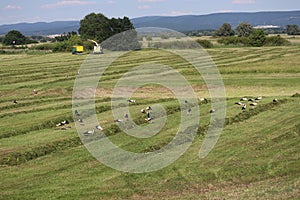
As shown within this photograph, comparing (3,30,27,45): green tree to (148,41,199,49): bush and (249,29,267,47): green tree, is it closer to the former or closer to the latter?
(148,41,199,49): bush

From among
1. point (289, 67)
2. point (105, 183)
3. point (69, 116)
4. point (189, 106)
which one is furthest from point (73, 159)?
point (289, 67)

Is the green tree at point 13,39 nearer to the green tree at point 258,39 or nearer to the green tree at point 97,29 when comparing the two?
the green tree at point 97,29

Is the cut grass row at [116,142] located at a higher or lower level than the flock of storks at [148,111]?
lower

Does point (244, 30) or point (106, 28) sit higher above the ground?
point (106, 28)

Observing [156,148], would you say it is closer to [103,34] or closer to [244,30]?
[103,34]

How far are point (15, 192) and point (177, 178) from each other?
7.16m

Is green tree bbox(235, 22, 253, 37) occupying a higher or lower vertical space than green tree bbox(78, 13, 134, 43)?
lower

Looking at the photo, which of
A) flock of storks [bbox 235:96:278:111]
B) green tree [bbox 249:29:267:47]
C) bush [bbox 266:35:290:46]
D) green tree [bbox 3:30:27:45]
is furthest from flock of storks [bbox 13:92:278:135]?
green tree [bbox 3:30:27:45]

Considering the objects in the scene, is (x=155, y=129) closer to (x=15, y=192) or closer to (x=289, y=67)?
(x=15, y=192)

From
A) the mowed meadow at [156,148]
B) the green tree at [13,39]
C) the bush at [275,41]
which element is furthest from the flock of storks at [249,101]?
the green tree at [13,39]

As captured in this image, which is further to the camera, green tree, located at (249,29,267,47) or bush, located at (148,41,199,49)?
green tree, located at (249,29,267,47)

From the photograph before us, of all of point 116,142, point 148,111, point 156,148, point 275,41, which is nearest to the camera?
point 156,148

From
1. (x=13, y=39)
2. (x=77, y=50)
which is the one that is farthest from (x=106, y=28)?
(x=13, y=39)

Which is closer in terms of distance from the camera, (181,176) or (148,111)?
(181,176)
